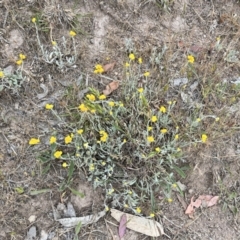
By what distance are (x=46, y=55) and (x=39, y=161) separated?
2.63 feet

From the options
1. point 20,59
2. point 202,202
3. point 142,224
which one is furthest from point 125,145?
point 20,59

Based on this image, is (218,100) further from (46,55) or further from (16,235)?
(16,235)

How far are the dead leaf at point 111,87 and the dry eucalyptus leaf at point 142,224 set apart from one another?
33.8 inches

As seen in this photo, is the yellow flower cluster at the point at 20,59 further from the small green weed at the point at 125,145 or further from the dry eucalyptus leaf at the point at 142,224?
the dry eucalyptus leaf at the point at 142,224

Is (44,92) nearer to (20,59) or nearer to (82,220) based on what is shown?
(20,59)

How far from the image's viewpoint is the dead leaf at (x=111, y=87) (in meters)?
3.28

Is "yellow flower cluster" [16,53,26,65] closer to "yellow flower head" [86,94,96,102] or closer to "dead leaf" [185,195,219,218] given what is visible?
"yellow flower head" [86,94,96,102]

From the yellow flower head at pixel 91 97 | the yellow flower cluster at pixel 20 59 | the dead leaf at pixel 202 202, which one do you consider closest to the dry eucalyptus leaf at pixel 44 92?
the yellow flower cluster at pixel 20 59

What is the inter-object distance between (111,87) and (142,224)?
1.02 m

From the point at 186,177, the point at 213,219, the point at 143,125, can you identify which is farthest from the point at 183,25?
the point at 213,219

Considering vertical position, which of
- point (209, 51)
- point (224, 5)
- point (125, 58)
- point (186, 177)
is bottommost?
point (186, 177)

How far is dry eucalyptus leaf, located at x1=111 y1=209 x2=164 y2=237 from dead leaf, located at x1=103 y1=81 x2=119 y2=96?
0.86m

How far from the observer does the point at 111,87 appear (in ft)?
10.8

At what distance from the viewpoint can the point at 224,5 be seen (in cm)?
366
